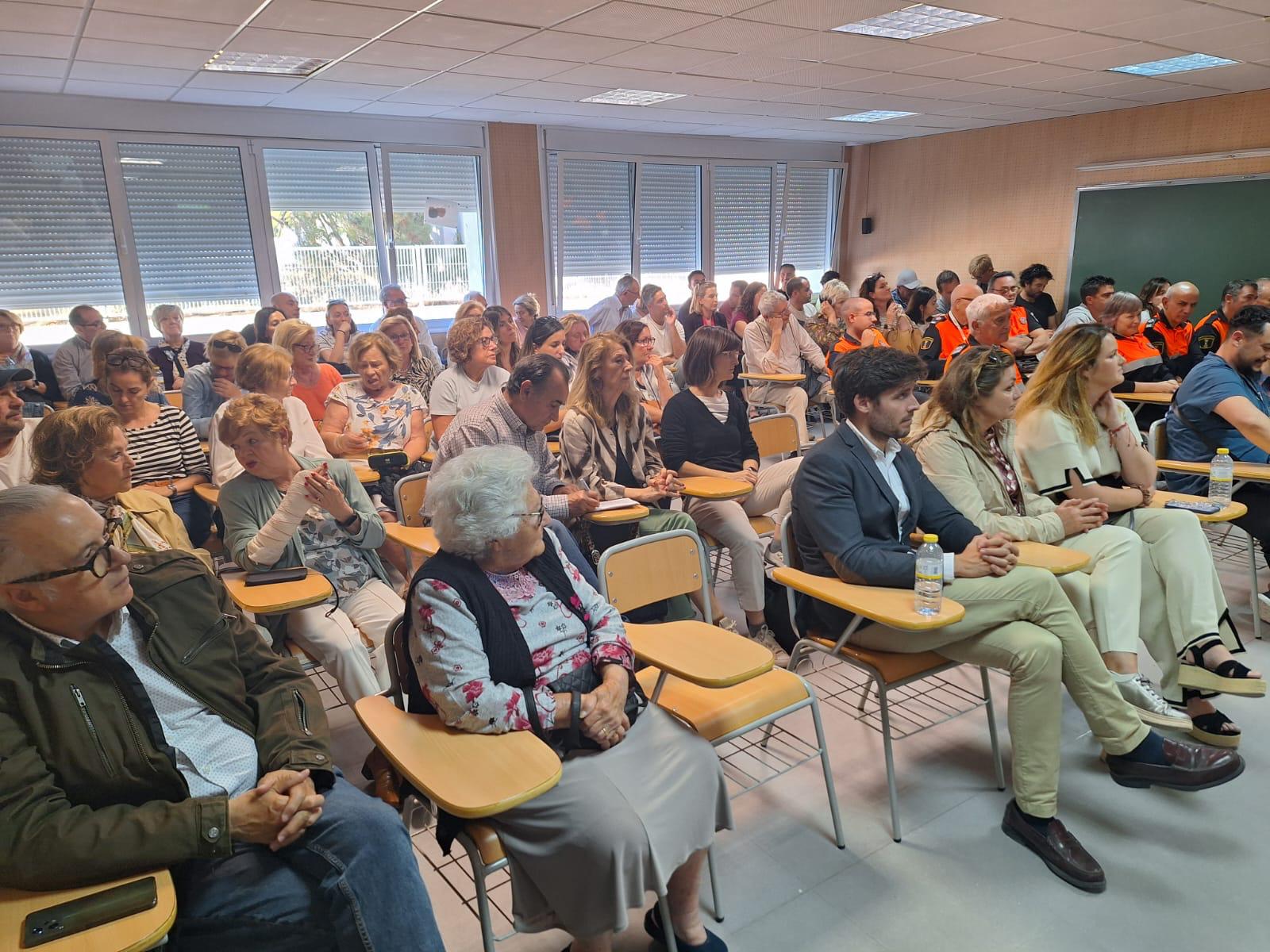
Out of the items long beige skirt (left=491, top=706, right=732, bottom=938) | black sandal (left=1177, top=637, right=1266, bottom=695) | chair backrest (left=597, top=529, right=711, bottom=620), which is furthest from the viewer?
black sandal (left=1177, top=637, right=1266, bottom=695)

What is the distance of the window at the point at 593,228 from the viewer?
373 inches

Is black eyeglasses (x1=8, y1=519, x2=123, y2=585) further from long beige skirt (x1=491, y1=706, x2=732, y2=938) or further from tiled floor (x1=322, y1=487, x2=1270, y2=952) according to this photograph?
tiled floor (x1=322, y1=487, x2=1270, y2=952)

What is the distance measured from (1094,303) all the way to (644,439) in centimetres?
488

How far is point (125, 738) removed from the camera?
56.5 inches

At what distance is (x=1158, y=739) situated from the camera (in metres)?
2.38

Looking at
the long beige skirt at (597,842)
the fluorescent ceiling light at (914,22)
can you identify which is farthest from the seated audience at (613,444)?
the fluorescent ceiling light at (914,22)

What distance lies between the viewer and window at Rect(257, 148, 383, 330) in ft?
25.6

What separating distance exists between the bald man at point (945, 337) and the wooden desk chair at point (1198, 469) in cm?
235

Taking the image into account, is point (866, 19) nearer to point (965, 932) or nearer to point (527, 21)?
point (527, 21)

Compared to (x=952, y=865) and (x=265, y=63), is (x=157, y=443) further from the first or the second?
(x=265, y=63)

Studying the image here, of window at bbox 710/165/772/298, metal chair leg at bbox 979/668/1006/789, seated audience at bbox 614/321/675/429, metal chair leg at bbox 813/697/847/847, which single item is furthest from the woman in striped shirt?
window at bbox 710/165/772/298

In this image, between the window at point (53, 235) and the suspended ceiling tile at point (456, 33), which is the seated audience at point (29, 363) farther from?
the suspended ceiling tile at point (456, 33)

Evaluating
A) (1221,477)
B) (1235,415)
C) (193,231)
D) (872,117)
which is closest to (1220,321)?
(1235,415)

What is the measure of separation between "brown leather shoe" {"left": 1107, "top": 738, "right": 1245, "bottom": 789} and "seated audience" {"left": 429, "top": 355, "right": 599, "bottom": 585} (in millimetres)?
1886
